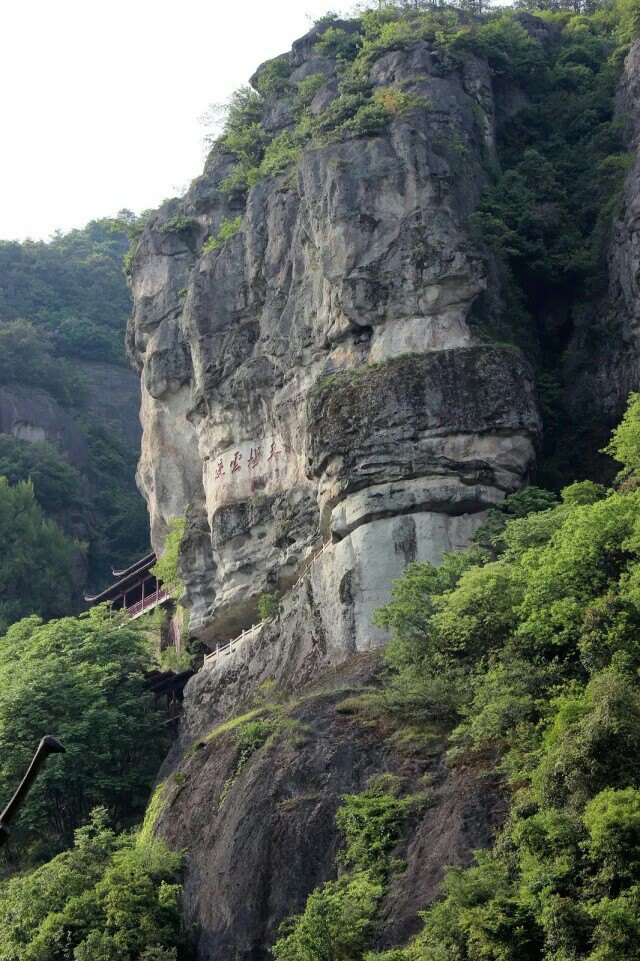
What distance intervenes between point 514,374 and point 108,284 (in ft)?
165

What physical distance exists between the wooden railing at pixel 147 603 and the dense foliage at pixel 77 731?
33.7ft

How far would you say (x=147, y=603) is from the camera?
5347 centimetres

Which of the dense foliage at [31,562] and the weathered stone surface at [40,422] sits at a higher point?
the weathered stone surface at [40,422]

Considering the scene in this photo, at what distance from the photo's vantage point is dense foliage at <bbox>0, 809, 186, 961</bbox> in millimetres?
27000

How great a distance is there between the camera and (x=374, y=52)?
47719 millimetres

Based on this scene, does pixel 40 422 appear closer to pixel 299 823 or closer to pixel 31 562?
pixel 31 562

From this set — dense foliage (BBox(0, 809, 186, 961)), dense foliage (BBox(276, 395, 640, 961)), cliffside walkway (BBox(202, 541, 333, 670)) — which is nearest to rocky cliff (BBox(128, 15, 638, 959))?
cliffside walkway (BBox(202, 541, 333, 670))

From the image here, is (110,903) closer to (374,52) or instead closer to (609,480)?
(609,480)

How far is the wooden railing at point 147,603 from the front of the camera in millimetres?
51853

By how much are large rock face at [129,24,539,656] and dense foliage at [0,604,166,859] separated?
410 cm

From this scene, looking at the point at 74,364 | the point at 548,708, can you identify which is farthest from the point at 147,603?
the point at 548,708

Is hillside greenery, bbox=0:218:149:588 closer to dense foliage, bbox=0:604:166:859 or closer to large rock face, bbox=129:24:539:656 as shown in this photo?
large rock face, bbox=129:24:539:656

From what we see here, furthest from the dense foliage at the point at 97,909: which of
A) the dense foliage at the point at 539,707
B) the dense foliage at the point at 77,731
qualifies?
the dense foliage at the point at 77,731

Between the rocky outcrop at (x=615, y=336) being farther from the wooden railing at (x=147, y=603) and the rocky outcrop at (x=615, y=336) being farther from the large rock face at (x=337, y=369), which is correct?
the wooden railing at (x=147, y=603)
